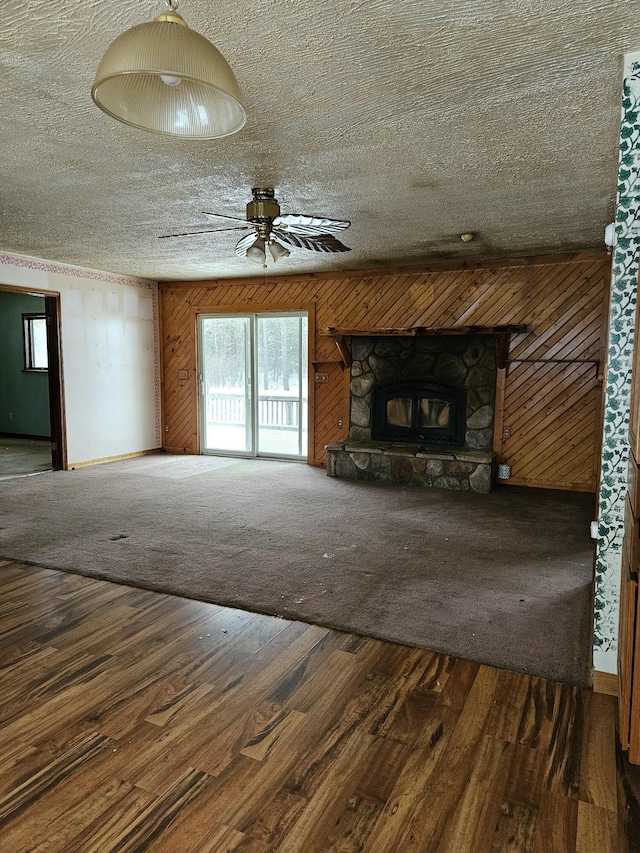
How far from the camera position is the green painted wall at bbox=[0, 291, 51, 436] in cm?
921

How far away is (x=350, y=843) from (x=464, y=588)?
6.37ft

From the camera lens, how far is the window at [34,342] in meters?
9.16

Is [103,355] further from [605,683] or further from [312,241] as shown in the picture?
[605,683]

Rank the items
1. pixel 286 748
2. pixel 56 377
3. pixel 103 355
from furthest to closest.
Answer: pixel 103 355 < pixel 56 377 < pixel 286 748

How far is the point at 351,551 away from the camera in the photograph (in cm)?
392

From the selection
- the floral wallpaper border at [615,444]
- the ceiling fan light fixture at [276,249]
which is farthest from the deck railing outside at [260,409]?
the floral wallpaper border at [615,444]

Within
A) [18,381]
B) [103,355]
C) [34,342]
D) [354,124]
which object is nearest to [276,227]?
[354,124]

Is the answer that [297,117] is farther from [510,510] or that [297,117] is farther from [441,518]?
[510,510]

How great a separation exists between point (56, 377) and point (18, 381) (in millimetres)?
3257

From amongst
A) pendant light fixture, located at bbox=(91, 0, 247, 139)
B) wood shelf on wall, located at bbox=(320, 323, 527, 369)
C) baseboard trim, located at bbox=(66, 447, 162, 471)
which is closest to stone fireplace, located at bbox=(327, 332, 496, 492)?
wood shelf on wall, located at bbox=(320, 323, 527, 369)

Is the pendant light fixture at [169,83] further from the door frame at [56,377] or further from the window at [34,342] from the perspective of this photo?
the window at [34,342]

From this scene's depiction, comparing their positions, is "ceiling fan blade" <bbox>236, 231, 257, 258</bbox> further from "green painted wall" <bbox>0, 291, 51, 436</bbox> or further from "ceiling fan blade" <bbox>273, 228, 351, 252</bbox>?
"green painted wall" <bbox>0, 291, 51, 436</bbox>

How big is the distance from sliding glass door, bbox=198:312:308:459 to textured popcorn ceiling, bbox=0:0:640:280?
2.47 metres

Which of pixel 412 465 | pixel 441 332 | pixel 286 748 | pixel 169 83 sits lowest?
pixel 286 748
